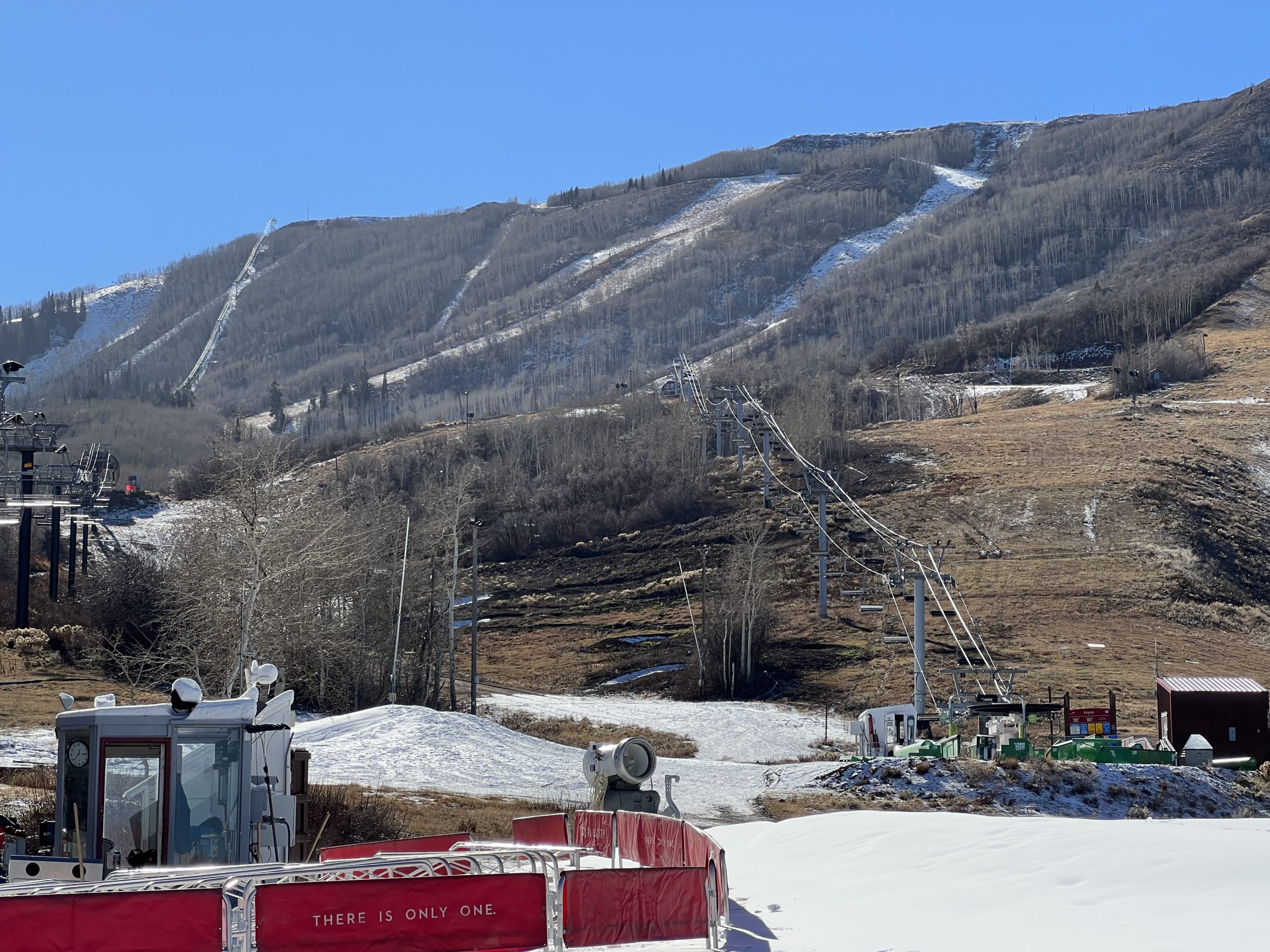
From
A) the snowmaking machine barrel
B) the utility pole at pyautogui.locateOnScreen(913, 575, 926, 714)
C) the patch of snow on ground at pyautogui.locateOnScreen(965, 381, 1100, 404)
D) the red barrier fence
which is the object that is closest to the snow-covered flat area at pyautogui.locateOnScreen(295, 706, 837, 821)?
the utility pole at pyautogui.locateOnScreen(913, 575, 926, 714)

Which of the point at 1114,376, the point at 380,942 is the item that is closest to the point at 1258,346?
the point at 1114,376

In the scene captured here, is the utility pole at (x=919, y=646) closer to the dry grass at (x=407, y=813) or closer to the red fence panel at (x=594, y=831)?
the dry grass at (x=407, y=813)

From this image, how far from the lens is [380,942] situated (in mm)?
10211

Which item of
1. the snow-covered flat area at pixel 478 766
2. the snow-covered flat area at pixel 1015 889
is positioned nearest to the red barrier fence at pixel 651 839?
the snow-covered flat area at pixel 1015 889

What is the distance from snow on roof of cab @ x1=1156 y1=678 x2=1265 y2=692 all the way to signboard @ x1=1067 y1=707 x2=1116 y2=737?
1.72m

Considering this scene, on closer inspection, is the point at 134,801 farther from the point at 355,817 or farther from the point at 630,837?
the point at 355,817

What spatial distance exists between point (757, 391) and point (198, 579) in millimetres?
85986

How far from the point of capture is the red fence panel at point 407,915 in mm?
10016

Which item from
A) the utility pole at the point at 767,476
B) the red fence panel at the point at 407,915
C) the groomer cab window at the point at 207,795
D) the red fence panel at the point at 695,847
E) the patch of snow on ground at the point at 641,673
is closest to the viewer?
the red fence panel at the point at 407,915

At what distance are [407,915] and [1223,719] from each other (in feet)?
101

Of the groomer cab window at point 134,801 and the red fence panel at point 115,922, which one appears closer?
the red fence panel at point 115,922

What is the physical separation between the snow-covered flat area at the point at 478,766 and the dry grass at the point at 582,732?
3.62 m

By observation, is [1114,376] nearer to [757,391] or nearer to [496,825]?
[757,391]

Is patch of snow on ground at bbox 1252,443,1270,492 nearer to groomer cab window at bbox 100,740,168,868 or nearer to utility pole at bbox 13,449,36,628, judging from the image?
utility pole at bbox 13,449,36,628
